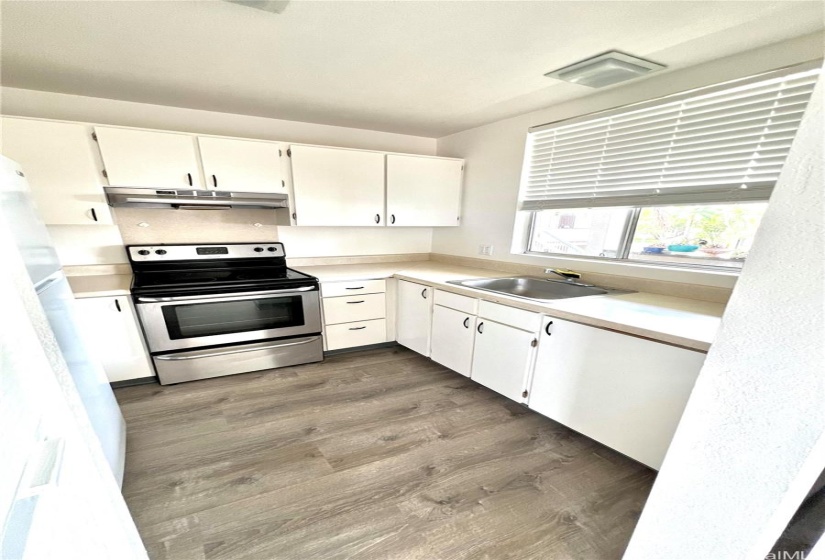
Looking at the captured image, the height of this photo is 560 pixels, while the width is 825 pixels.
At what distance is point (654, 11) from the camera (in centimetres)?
117

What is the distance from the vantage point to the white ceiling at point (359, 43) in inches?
46.8

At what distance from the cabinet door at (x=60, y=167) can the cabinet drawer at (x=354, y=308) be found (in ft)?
5.44

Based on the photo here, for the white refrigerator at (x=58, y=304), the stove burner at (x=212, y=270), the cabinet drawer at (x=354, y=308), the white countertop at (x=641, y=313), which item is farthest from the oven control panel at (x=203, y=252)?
the white countertop at (x=641, y=313)

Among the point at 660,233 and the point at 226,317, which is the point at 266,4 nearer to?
the point at 226,317

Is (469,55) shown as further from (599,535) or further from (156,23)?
(599,535)

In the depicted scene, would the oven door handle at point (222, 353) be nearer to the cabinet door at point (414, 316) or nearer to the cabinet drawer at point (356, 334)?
the cabinet drawer at point (356, 334)

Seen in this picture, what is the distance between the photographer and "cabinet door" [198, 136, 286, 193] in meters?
2.25

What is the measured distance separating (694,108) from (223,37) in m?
2.46

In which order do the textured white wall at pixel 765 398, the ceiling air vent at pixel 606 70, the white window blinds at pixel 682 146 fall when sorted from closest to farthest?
1. the textured white wall at pixel 765 398
2. the white window blinds at pixel 682 146
3. the ceiling air vent at pixel 606 70

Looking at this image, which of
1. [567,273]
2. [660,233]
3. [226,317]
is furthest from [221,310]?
[660,233]

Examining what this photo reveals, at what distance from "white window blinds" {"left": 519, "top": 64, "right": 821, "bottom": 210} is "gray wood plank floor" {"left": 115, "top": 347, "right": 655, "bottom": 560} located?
160cm

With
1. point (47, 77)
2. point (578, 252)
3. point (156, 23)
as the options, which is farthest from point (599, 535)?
point (47, 77)

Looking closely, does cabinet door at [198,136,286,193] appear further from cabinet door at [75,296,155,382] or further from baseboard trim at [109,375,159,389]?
baseboard trim at [109,375,159,389]

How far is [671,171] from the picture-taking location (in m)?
1.75
